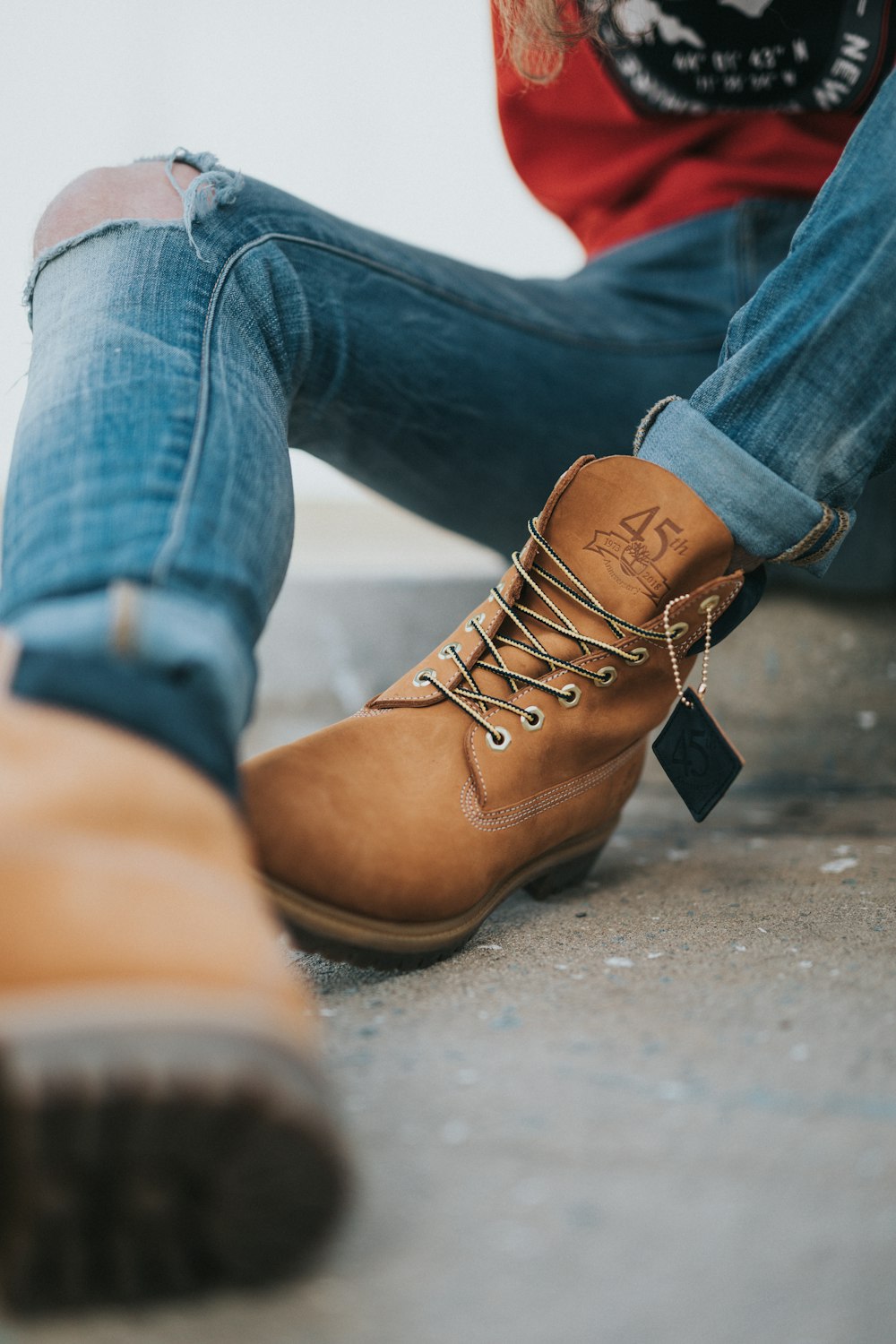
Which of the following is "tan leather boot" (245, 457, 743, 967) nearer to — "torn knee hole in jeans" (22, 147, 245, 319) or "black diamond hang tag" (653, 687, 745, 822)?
"black diamond hang tag" (653, 687, 745, 822)

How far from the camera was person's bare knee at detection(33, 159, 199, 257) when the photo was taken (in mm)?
705

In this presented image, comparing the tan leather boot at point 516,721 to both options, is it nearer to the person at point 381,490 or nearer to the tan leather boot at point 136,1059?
the person at point 381,490

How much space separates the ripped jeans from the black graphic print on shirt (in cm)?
11

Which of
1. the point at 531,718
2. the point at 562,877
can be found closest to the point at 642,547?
the point at 531,718

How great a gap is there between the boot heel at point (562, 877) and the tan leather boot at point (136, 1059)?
435 millimetres

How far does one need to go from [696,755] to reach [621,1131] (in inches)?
12.7

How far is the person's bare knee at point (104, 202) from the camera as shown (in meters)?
0.71

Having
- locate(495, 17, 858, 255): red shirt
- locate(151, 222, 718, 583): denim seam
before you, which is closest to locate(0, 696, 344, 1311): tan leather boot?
locate(151, 222, 718, 583): denim seam

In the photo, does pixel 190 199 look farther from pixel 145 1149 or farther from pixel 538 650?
pixel 145 1149

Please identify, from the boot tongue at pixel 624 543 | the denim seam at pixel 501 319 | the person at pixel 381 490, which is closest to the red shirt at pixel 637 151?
the person at pixel 381 490

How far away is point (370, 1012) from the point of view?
1.80ft

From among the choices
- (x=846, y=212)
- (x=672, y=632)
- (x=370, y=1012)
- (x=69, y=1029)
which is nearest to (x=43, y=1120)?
(x=69, y=1029)

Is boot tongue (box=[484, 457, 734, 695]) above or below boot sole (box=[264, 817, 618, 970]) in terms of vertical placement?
above

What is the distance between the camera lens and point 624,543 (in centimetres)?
65
